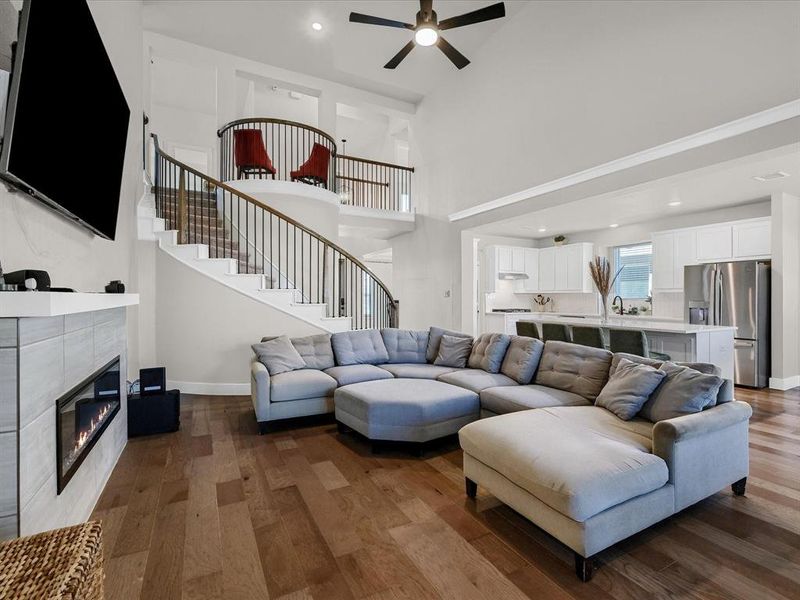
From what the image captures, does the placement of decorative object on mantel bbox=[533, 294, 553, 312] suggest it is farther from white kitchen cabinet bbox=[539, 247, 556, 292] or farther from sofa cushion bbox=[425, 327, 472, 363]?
sofa cushion bbox=[425, 327, 472, 363]

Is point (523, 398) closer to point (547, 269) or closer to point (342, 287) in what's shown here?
point (342, 287)

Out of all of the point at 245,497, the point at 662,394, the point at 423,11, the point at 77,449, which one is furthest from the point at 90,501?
the point at 423,11

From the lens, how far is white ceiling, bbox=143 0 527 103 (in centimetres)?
553

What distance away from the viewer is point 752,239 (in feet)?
18.7

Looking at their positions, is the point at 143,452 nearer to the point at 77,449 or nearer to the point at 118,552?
the point at 77,449

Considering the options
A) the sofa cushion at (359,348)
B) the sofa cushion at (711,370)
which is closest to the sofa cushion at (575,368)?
the sofa cushion at (711,370)

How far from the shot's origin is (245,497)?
8.00 ft

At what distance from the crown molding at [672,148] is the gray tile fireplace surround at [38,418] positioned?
494 cm

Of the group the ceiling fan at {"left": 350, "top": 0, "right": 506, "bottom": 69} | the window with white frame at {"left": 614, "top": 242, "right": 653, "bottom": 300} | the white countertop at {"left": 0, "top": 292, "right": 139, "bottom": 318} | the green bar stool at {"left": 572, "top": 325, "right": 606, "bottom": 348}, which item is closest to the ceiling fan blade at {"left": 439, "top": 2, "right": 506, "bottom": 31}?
the ceiling fan at {"left": 350, "top": 0, "right": 506, "bottom": 69}

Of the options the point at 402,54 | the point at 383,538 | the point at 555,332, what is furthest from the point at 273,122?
the point at 383,538

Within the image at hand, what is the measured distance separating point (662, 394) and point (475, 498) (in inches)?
53.2

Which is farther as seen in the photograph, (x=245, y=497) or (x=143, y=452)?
(x=143, y=452)

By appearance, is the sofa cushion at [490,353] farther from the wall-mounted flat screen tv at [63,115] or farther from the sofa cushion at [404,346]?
the wall-mounted flat screen tv at [63,115]

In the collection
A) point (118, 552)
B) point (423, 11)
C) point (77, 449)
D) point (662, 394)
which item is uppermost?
point (423, 11)
